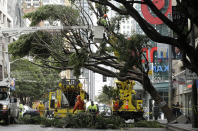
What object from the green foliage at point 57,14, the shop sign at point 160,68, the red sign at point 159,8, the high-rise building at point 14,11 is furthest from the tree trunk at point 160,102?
the high-rise building at point 14,11

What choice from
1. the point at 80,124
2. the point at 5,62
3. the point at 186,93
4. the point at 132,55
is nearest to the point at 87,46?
the point at 132,55

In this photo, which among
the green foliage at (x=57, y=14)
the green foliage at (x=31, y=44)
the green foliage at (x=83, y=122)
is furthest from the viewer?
the green foliage at (x=31, y=44)

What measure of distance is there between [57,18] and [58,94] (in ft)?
20.5

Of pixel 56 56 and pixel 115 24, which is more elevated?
pixel 115 24

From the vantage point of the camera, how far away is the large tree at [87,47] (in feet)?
68.2

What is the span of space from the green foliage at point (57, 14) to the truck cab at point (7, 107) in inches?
224

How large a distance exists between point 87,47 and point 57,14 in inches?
119

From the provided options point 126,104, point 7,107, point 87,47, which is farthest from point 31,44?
A: point 126,104

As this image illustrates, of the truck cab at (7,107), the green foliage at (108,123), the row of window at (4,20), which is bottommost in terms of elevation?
the green foliage at (108,123)

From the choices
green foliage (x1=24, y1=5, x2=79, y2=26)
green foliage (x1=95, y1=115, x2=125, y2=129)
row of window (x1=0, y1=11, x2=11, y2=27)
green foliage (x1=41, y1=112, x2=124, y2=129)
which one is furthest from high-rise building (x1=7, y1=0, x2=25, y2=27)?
green foliage (x1=95, y1=115, x2=125, y2=129)

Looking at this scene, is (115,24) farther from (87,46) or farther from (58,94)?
(58,94)

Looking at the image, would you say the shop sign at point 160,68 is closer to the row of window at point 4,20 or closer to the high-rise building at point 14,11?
the row of window at point 4,20

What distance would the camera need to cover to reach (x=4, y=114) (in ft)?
64.6

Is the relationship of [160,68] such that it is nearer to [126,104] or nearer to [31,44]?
[126,104]
